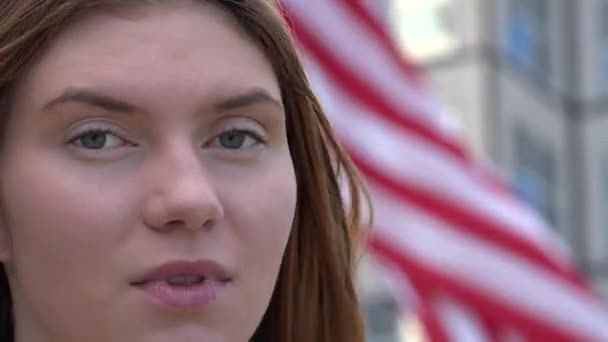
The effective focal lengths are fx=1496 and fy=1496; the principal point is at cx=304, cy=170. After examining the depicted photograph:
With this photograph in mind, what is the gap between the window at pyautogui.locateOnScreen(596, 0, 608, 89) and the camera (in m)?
14.6

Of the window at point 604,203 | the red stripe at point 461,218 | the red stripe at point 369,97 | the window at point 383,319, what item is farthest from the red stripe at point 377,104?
the window at point 604,203

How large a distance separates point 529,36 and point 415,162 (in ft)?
32.0

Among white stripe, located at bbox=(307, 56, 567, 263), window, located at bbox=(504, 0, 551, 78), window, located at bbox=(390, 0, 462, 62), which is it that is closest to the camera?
white stripe, located at bbox=(307, 56, 567, 263)

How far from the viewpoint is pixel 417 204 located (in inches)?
181

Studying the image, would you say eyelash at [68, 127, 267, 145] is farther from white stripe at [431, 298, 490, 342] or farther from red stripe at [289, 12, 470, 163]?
white stripe at [431, 298, 490, 342]

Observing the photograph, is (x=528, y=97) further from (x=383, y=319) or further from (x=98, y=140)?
(x=98, y=140)

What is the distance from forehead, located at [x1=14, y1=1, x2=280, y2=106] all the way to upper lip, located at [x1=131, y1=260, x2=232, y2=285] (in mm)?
128

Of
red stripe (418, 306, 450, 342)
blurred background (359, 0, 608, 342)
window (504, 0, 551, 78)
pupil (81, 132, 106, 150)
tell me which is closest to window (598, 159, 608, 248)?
blurred background (359, 0, 608, 342)

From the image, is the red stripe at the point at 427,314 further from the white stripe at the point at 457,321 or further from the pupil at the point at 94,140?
the pupil at the point at 94,140

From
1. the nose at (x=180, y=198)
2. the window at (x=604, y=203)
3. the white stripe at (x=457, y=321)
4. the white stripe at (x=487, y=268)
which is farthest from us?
the window at (x=604, y=203)

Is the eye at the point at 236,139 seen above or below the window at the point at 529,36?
below

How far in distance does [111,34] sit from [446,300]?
3.59 metres

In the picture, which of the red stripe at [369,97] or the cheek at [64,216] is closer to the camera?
the cheek at [64,216]

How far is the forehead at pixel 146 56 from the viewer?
3.68 feet
